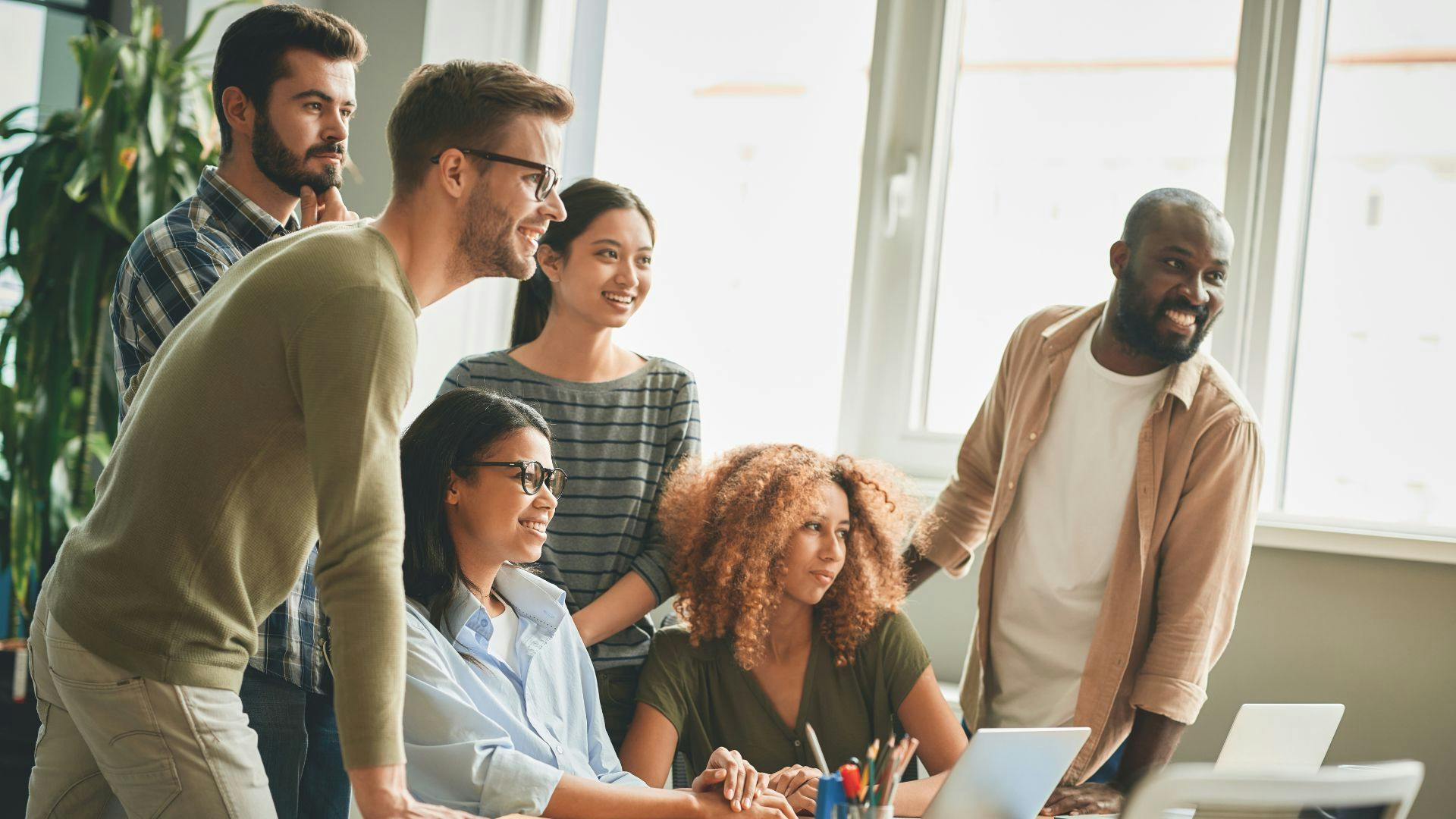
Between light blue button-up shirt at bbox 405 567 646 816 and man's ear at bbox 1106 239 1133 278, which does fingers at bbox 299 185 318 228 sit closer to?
light blue button-up shirt at bbox 405 567 646 816

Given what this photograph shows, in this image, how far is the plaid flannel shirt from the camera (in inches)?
71.1

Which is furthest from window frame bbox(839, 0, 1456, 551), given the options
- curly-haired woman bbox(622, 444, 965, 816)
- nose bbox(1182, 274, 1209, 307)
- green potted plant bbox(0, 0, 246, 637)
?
green potted plant bbox(0, 0, 246, 637)

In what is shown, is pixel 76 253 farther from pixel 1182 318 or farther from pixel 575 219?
pixel 1182 318

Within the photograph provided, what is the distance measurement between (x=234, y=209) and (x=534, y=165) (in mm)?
715

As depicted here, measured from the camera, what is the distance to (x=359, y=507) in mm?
1220

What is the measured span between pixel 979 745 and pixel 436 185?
916 millimetres

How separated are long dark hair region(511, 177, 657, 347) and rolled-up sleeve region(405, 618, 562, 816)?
2.90 ft

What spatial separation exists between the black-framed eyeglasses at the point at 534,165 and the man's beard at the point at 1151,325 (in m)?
1.23

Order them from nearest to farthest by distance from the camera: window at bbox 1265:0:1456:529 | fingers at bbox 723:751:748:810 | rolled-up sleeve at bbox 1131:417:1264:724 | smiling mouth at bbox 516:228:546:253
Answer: smiling mouth at bbox 516:228:546:253, fingers at bbox 723:751:748:810, rolled-up sleeve at bbox 1131:417:1264:724, window at bbox 1265:0:1456:529

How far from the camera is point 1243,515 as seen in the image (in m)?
2.18

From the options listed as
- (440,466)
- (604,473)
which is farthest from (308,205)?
(604,473)

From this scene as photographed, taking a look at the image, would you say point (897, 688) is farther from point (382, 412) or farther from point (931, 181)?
point (931, 181)

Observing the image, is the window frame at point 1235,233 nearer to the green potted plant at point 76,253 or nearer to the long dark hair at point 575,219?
the long dark hair at point 575,219

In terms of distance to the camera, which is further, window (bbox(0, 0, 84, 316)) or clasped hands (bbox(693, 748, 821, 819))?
window (bbox(0, 0, 84, 316))
